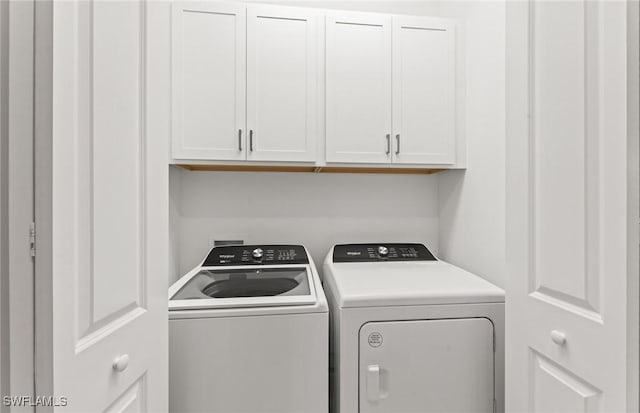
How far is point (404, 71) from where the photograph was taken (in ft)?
5.59

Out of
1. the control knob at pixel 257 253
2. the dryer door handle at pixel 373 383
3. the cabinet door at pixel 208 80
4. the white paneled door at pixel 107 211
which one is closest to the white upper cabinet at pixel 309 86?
the cabinet door at pixel 208 80

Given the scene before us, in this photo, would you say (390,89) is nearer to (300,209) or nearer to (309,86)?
(309,86)

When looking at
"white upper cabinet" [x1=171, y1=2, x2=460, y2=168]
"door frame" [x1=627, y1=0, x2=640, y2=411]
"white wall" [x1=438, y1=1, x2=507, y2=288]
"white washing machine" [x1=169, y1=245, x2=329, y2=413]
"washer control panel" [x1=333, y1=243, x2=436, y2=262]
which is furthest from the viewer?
"washer control panel" [x1=333, y1=243, x2=436, y2=262]

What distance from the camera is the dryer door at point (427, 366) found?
1175 millimetres

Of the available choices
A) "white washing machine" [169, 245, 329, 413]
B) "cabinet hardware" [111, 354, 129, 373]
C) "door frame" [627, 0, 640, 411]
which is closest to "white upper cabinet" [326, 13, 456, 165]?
"white washing machine" [169, 245, 329, 413]

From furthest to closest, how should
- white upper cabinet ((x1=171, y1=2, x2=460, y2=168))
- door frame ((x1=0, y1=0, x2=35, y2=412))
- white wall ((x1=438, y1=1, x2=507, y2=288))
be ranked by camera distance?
white upper cabinet ((x1=171, y1=2, x2=460, y2=168)) → white wall ((x1=438, y1=1, x2=507, y2=288)) → door frame ((x1=0, y1=0, x2=35, y2=412))

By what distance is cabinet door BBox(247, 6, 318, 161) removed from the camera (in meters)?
1.63

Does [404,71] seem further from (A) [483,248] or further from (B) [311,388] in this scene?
(B) [311,388]

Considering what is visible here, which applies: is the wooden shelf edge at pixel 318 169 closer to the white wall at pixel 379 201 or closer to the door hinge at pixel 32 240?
the white wall at pixel 379 201

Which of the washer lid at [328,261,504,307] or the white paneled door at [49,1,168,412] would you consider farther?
the washer lid at [328,261,504,307]

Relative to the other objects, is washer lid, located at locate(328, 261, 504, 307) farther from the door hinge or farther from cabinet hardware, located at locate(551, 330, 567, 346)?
the door hinge

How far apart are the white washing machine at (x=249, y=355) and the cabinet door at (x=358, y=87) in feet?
2.97

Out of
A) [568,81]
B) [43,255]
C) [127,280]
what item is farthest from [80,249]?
[568,81]

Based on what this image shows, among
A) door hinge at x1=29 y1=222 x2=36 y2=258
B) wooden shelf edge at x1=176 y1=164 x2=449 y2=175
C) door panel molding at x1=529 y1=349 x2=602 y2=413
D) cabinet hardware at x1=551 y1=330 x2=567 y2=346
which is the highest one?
wooden shelf edge at x1=176 y1=164 x2=449 y2=175
